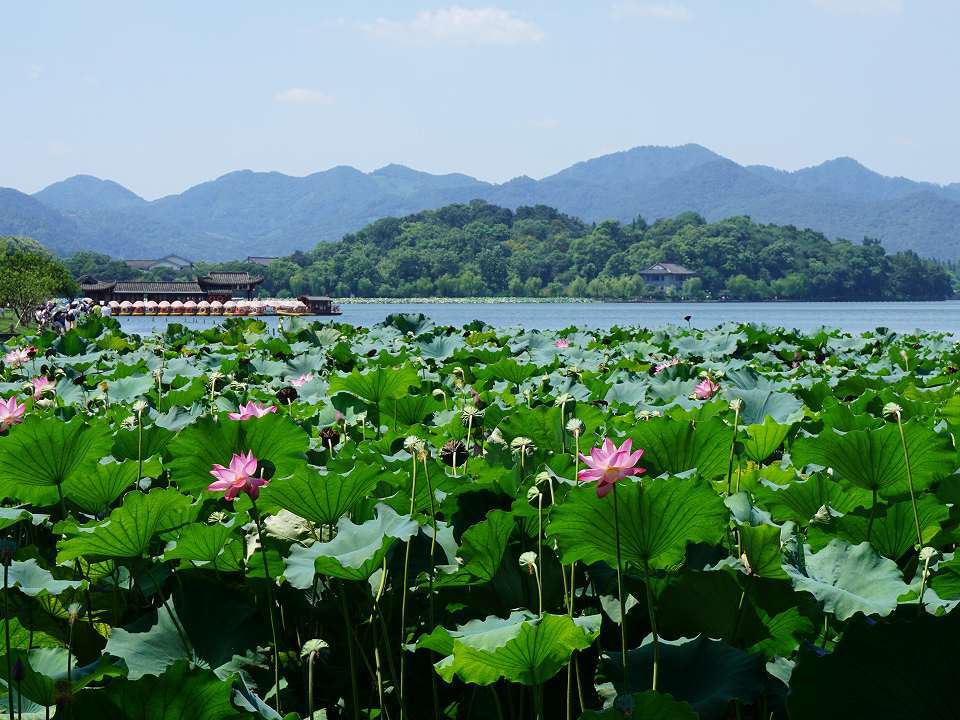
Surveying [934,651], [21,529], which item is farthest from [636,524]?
[21,529]

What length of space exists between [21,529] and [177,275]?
14022 centimetres

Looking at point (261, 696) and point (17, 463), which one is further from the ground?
point (17, 463)

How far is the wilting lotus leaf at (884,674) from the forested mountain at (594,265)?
110129 mm

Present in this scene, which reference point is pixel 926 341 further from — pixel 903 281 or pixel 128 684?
pixel 903 281

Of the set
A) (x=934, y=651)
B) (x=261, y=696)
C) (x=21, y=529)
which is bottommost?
(x=261, y=696)

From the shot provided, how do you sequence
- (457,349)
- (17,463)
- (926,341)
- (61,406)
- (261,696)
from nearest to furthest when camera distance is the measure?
(261,696)
(17,463)
(61,406)
(457,349)
(926,341)

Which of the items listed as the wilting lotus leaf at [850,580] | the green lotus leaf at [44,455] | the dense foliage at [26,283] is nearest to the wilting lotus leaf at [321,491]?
the green lotus leaf at [44,455]

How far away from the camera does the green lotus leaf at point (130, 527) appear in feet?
4.94

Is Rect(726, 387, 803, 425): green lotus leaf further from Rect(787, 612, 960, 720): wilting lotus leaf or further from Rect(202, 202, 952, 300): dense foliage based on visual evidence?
Rect(202, 202, 952, 300): dense foliage

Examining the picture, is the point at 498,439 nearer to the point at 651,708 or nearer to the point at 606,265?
the point at 651,708

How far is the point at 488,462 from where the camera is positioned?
2.07 meters

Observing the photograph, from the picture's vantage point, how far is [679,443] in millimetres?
1911

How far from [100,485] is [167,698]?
861mm

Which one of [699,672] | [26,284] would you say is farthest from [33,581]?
[26,284]
